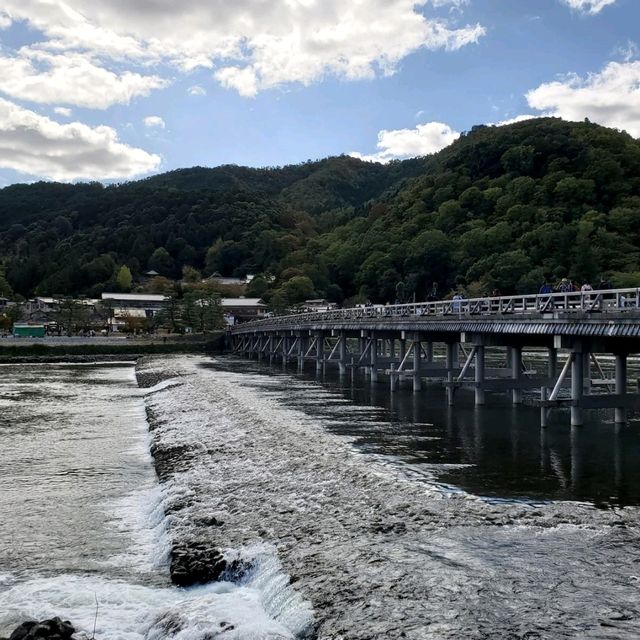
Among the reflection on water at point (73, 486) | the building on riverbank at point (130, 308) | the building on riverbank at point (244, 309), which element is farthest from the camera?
the building on riverbank at point (244, 309)

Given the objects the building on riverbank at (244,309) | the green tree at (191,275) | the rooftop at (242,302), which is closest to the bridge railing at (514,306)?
the building on riverbank at (244,309)

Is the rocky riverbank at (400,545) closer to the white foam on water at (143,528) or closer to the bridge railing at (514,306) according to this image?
the white foam on water at (143,528)

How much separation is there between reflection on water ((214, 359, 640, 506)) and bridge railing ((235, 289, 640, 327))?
13.4 feet

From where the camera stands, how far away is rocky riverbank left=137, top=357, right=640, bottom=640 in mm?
7219

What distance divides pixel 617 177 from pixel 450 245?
29.2 m

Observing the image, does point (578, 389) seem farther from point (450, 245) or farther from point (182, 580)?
point (450, 245)

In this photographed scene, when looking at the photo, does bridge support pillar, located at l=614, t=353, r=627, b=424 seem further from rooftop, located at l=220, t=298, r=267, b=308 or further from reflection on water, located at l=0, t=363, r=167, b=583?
rooftop, located at l=220, t=298, r=267, b=308

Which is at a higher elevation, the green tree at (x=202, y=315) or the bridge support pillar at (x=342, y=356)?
the green tree at (x=202, y=315)

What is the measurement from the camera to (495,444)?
1917cm

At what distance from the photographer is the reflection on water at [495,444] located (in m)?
13.8

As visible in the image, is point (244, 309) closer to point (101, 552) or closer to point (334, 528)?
point (101, 552)

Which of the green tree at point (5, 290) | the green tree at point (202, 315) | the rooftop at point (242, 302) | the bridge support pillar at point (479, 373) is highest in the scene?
the green tree at point (5, 290)

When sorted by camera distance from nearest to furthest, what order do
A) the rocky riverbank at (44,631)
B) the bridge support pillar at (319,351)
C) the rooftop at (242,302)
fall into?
the rocky riverbank at (44,631)
the bridge support pillar at (319,351)
the rooftop at (242,302)

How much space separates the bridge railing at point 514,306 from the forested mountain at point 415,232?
37.0 metres
